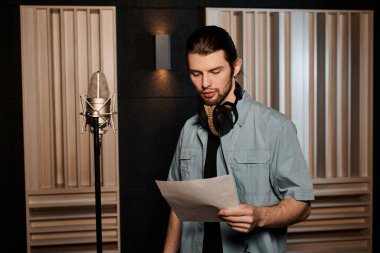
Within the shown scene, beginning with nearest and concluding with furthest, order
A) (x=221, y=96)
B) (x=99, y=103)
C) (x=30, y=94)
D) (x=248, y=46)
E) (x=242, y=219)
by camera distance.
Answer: (x=242, y=219)
(x=221, y=96)
(x=99, y=103)
(x=30, y=94)
(x=248, y=46)

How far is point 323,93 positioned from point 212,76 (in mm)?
2107

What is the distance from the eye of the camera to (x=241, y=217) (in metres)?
1.71

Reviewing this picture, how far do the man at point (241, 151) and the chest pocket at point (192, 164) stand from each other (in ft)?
0.13

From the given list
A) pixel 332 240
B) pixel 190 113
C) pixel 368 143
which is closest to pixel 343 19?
pixel 368 143

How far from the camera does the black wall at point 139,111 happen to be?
3.78 meters

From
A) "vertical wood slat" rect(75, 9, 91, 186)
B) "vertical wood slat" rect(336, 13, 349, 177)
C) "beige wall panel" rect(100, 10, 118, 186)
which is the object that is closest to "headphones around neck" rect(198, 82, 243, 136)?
"beige wall panel" rect(100, 10, 118, 186)

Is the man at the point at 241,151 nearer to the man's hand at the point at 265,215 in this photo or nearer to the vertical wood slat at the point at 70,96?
the man's hand at the point at 265,215

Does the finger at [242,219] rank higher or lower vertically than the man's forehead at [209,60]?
lower

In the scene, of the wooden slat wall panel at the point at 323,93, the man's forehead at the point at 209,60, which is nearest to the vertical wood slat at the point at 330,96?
the wooden slat wall panel at the point at 323,93

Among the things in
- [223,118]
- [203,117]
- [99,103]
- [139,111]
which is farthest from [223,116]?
[139,111]

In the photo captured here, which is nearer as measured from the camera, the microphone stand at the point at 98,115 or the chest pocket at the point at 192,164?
the chest pocket at the point at 192,164

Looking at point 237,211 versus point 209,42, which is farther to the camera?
point 209,42

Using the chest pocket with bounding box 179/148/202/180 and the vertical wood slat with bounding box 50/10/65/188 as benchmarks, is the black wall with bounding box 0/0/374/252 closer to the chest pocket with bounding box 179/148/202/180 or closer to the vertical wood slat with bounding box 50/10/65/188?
the vertical wood slat with bounding box 50/10/65/188

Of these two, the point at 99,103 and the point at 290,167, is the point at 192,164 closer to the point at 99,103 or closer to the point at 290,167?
the point at 290,167
